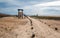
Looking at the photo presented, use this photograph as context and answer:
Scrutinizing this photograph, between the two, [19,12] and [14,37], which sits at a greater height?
[14,37]

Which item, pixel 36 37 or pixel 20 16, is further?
pixel 20 16

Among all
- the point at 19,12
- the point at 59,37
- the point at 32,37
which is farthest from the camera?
the point at 19,12

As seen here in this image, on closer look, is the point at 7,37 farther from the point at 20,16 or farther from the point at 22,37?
the point at 20,16

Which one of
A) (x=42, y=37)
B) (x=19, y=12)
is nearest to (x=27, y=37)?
(x=42, y=37)

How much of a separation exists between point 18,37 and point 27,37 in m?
0.94

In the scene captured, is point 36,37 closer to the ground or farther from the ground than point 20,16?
farther from the ground

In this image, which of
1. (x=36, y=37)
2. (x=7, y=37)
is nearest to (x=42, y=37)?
(x=36, y=37)

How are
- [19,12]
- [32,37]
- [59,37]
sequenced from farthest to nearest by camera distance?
[19,12] < [59,37] < [32,37]

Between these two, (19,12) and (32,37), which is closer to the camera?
(32,37)

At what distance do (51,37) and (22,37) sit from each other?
10.8ft

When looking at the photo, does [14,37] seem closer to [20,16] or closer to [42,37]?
[42,37]

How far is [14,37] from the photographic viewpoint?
62.2 feet

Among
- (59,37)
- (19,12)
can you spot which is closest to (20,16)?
(19,12)

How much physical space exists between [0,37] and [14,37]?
4.86 ft
